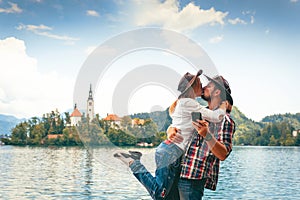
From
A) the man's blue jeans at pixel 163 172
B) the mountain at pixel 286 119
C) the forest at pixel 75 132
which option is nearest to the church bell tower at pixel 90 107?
the man's blue jeans at pixel 163 172

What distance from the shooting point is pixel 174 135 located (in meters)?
2.67

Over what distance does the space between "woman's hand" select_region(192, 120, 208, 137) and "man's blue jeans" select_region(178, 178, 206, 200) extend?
33 cm

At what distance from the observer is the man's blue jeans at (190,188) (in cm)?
265

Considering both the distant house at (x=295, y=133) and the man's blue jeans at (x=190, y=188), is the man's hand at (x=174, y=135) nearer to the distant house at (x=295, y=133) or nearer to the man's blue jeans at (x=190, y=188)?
the man's blue jeans at (x=190, y=188)

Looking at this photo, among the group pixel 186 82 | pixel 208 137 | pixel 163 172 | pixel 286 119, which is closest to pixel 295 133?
pixel 286 119

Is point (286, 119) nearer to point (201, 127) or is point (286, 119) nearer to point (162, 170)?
point (162, 170)

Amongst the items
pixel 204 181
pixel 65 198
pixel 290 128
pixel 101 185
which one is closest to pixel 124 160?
pixel 204 181

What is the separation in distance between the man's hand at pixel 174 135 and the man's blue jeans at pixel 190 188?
21cm

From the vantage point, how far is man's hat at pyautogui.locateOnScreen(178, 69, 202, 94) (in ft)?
8.47

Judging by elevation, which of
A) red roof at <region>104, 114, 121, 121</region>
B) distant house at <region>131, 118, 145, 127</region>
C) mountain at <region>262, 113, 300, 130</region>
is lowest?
distant house at <region>131, 118, 145, 127</region>

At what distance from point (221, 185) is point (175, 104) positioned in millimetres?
20236

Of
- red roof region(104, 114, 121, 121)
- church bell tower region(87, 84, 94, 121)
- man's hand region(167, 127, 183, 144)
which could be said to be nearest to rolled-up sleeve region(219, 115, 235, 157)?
man's hand region(167, 127, 183, 144)

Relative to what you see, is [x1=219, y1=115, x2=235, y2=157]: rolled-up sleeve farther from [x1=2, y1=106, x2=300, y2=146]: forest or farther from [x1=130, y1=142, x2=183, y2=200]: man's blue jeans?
[x1=2, y1=106, x2=300, y2=146]: forest

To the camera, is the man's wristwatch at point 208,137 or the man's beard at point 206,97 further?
the man's beard at point 206,97
